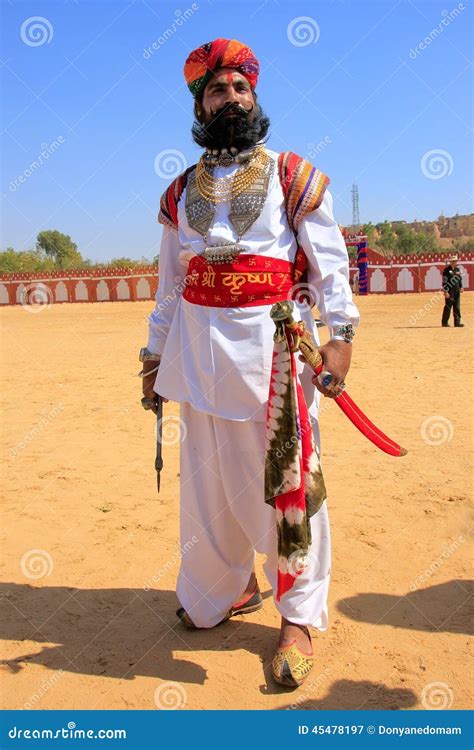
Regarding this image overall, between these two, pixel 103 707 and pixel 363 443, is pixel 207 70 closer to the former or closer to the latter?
pixel 103 707

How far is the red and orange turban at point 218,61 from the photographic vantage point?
2.71 metres

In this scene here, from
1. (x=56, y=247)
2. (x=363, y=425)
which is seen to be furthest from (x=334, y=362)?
(x=56, y=247)

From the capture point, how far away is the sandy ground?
8.72 ft

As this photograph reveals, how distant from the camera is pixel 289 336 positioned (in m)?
2.54

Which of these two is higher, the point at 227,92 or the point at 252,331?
the point at 227,92

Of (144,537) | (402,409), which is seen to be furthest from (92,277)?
(144,537)

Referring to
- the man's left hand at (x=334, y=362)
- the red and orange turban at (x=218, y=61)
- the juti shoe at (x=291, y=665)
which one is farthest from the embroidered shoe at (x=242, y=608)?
the red and orange turban at (x=218, y=61)

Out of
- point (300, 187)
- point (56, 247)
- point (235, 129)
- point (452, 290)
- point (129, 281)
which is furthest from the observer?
point (56, 247)

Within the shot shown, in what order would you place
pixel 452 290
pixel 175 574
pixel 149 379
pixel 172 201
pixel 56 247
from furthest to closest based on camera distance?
pixel 56 247 < pixel 452 290 < pixel 175 574 < pixel 149 379 < pixel 172 201

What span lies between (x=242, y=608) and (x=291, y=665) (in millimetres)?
627

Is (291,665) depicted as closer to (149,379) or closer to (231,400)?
(231,400)

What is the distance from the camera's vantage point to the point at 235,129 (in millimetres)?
2771

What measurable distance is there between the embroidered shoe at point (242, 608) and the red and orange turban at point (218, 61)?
227 centimetres

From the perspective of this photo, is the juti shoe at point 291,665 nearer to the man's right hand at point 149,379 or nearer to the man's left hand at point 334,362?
the man's left hand at point 334,362
